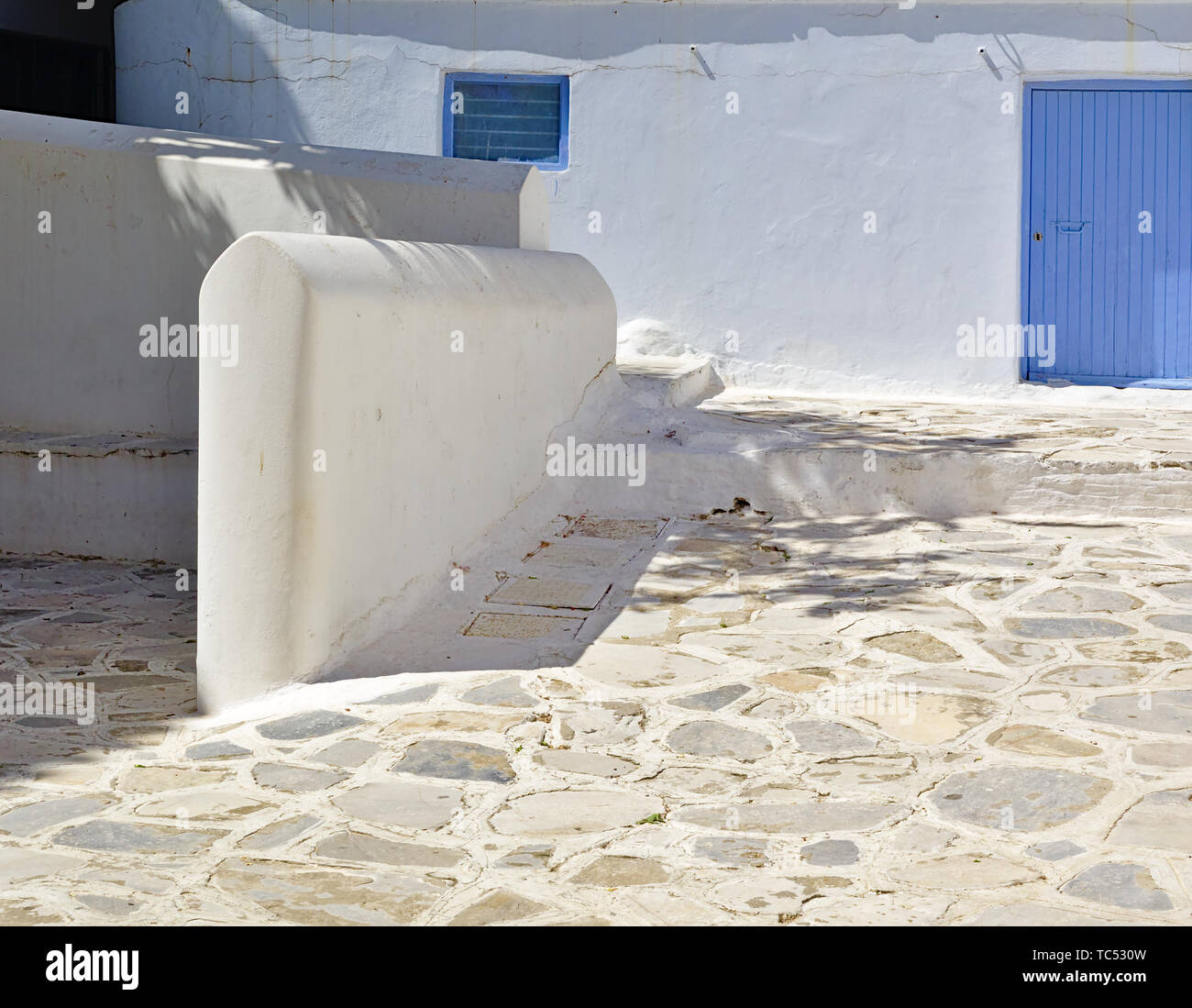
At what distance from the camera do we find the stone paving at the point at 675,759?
3.21m

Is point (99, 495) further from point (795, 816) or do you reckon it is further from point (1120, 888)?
point (1120, 888)

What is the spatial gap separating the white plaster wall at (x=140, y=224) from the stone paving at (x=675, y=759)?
53.7 inches

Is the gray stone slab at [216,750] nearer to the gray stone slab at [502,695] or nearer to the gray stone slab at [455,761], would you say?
the gray stone slab at [455,761]

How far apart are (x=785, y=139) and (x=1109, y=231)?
7.68 ft

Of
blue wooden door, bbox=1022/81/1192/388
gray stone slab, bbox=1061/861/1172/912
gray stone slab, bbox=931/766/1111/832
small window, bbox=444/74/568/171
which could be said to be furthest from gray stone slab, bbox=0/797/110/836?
blue wooden door, bbox=1022/81/1192/388

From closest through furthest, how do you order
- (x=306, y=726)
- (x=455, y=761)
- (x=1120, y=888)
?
(x=1120, y=888), (x=455, y=761), (x=306, y=726)

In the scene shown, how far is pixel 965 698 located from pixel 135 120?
8.69 meters

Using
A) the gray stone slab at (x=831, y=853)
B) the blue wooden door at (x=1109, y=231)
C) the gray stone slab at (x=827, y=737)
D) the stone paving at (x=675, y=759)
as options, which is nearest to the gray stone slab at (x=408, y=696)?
the stone paving at (x=675, y=759)

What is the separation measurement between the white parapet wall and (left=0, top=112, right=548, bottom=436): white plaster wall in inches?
53.1

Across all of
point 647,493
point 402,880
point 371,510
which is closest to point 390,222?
point 647,493

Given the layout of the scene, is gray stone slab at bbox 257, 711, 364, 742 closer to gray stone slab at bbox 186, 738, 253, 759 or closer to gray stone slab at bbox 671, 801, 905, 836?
gray stone slab at bbox 186, 738, 253, 759

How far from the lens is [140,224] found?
7113 mm

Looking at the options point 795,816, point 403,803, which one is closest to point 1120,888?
point 795,816

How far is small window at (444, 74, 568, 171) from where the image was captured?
10023 millimetres
